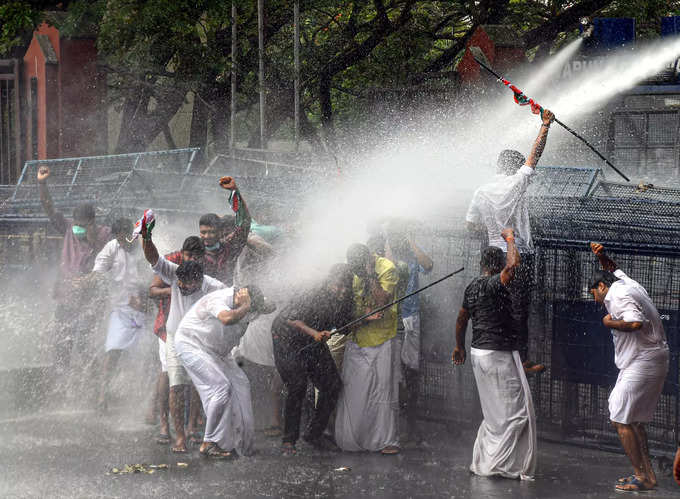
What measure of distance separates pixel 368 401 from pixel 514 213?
1928mm

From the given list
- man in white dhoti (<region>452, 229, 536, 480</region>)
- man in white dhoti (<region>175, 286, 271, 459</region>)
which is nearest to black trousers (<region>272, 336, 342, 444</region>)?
man in white dhoti (<region>175, 286, 271, 459</region>)

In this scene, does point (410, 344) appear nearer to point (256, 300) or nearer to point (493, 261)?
point (493, 261)

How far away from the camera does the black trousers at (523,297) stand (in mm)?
7945

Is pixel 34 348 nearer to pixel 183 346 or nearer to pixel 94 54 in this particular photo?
pixel 183 346

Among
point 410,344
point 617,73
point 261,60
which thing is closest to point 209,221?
point 410,344

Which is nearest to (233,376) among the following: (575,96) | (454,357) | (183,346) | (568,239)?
(183,346)

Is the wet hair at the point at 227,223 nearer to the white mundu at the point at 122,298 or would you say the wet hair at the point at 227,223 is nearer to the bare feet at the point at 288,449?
the white mundu at the point at 122,298

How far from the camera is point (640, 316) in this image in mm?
6824

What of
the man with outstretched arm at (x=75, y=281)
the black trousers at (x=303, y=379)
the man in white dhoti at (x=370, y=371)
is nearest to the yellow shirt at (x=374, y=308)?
the man in white dhoti at (x=370, y=371)

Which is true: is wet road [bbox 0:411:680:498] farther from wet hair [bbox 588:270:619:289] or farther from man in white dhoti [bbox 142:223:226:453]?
wet hair [bbox 588:270:619:289]

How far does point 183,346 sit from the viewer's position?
7684mm

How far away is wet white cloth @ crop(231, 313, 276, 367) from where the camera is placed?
8.68 metres

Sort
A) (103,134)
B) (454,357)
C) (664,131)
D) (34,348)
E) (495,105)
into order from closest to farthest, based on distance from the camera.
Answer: (454,357) < (34,348) < (664,131) < (103,134) < (495,105)

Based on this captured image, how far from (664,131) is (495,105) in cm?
341
